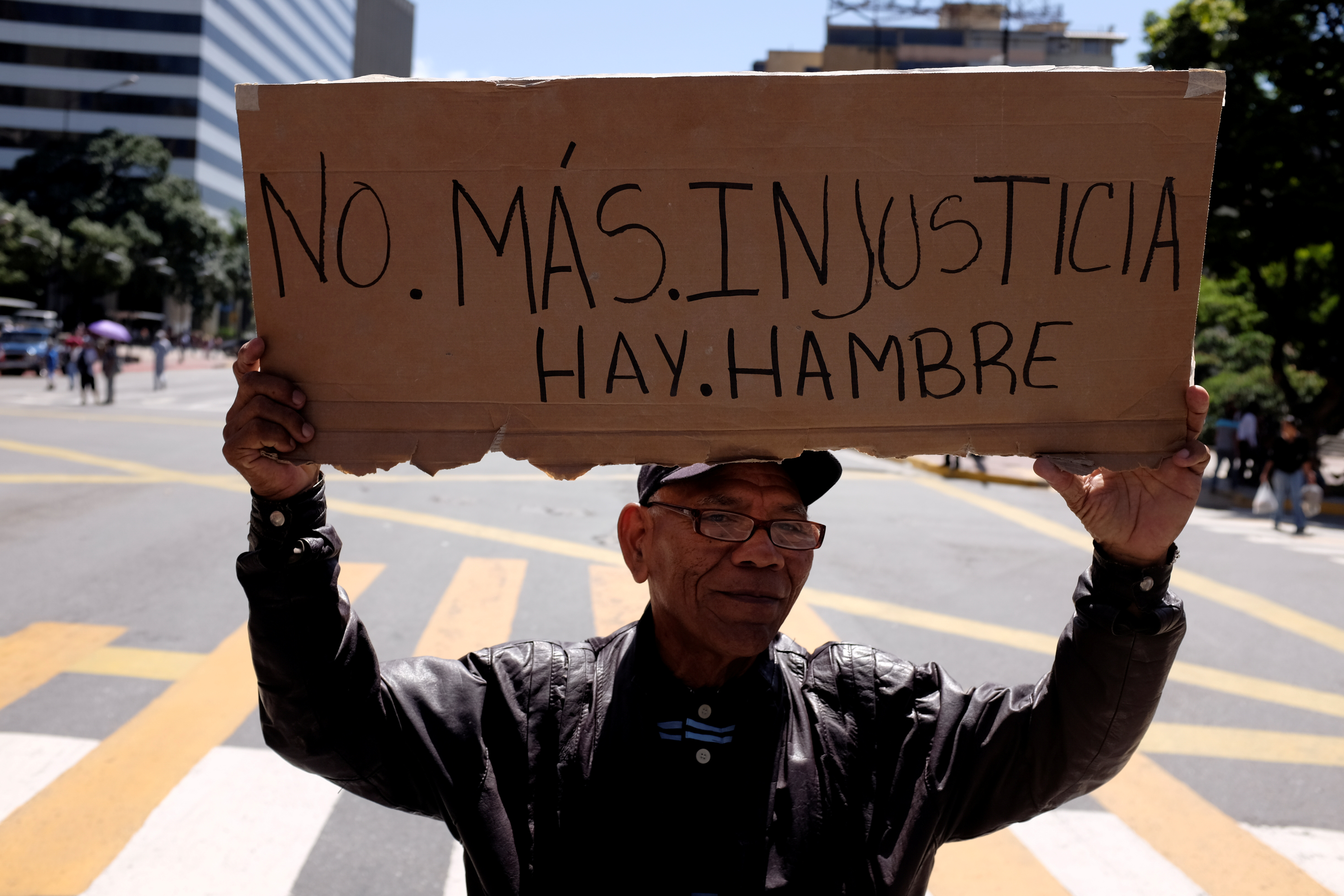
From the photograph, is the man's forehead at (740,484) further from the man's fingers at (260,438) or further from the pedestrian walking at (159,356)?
the pedestrian walking at (159,356)

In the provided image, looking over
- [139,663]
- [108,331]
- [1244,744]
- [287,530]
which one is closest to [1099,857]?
[1244,744]

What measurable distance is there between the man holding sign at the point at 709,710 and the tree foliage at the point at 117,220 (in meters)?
61.8

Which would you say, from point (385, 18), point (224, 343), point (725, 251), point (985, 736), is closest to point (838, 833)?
point (985, 736)

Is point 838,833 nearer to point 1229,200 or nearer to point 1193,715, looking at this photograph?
point 1193,715

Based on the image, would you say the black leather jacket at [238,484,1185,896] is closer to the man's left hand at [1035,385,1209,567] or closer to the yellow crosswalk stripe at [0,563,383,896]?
the man's left hand at [1035,385,1209,567]

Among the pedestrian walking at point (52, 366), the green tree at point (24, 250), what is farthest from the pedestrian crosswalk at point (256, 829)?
the green tree at point (24, 250)

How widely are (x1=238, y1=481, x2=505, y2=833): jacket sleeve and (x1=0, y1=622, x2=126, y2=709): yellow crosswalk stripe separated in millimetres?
4749

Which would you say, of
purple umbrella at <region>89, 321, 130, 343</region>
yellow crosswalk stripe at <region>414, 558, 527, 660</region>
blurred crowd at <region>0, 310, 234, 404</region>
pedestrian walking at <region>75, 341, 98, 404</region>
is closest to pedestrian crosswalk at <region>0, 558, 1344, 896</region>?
yellow crosswalk stripe at <region>414, 558, 527, 660</region>

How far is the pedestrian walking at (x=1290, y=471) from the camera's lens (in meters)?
14.5

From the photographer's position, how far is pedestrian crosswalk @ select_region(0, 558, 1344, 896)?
4043 millimetres

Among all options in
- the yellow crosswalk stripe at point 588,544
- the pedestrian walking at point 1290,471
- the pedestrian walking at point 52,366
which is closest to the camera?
the yellow crosswalk stripe at point 588,544

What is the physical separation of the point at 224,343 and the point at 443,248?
85.5 meters

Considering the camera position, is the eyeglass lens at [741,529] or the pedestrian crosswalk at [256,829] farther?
the pedestrian crosswalk at [256,829]

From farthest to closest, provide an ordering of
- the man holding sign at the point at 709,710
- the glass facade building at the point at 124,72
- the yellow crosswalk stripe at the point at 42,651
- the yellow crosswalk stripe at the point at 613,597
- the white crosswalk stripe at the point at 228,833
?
the glass facade building at the point at 124,72
the yellow crosswalk stripe at the point at 613,597
the yellow crosswalk stripe at the point at 42,651
the white crosswalk stripe at the point at 228,833
the man holding sign at the point at 709,710
